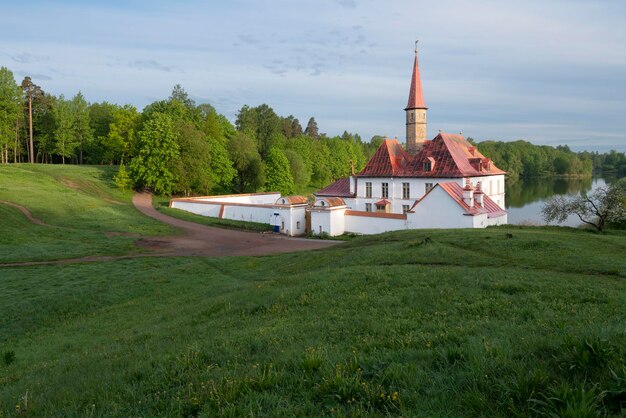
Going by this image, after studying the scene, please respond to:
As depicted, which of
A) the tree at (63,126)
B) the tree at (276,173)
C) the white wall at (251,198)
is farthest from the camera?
the tree at (63,126)

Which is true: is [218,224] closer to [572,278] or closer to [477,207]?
[477,207]

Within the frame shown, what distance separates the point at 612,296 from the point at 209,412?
855 cm

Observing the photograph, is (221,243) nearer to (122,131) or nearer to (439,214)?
(439,214)

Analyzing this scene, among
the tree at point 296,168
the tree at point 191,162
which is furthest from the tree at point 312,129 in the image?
the tree at point 191,162

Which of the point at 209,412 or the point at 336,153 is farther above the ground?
the point at 336,153

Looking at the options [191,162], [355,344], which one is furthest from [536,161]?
[355,344]

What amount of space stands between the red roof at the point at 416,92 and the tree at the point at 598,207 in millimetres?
23490

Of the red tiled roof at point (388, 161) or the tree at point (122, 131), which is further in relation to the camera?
the tree at point (122, 131)

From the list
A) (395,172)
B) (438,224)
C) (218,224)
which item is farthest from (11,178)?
(438,224)

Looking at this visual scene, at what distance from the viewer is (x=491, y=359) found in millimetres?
4973

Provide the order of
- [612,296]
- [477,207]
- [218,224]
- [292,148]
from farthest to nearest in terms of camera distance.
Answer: [292,148] → [218,224] → [477,207] → [612,296]

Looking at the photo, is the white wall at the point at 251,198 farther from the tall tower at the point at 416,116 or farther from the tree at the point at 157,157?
the tall tower at the point at 416,116

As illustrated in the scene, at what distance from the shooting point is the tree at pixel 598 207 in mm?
28438

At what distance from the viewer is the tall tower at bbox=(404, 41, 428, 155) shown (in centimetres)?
5172
